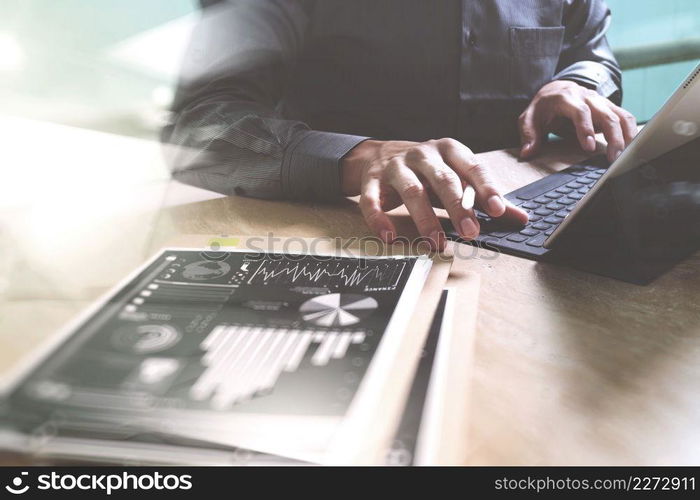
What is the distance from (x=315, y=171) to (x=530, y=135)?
1.39 feet

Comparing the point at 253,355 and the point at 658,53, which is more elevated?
the point at 253,355

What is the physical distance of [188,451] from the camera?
23 cm

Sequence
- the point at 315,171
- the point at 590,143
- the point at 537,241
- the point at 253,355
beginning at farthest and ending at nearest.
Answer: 1. the point at 590,143
2. the point at 315,171
3. the point at 537,241
4. the point at 253,355

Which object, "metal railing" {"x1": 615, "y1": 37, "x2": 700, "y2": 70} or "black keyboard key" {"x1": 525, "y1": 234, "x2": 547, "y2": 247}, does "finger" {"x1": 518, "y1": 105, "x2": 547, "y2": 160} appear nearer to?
"black keyboard key" {"x1": 525, "y1": 234, "x2": 547, "y2": 247}

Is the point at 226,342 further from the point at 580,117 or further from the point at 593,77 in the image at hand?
the point at 593,77

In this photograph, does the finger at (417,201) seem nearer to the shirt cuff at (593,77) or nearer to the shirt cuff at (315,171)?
the shirt cuff at (315,171)

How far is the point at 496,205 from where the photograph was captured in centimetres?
50

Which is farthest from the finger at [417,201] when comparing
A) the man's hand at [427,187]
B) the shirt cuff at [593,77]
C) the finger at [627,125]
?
the shirt cuff at [593,77]

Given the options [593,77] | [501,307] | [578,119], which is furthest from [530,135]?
[501,307]

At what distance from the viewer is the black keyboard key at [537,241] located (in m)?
0.48

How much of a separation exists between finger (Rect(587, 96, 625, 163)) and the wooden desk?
0.75 ft

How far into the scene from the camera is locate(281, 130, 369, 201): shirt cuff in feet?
2.10

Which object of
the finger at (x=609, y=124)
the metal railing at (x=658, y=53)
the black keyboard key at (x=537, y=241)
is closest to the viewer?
the black keyboard key at (x=537, y=241)
